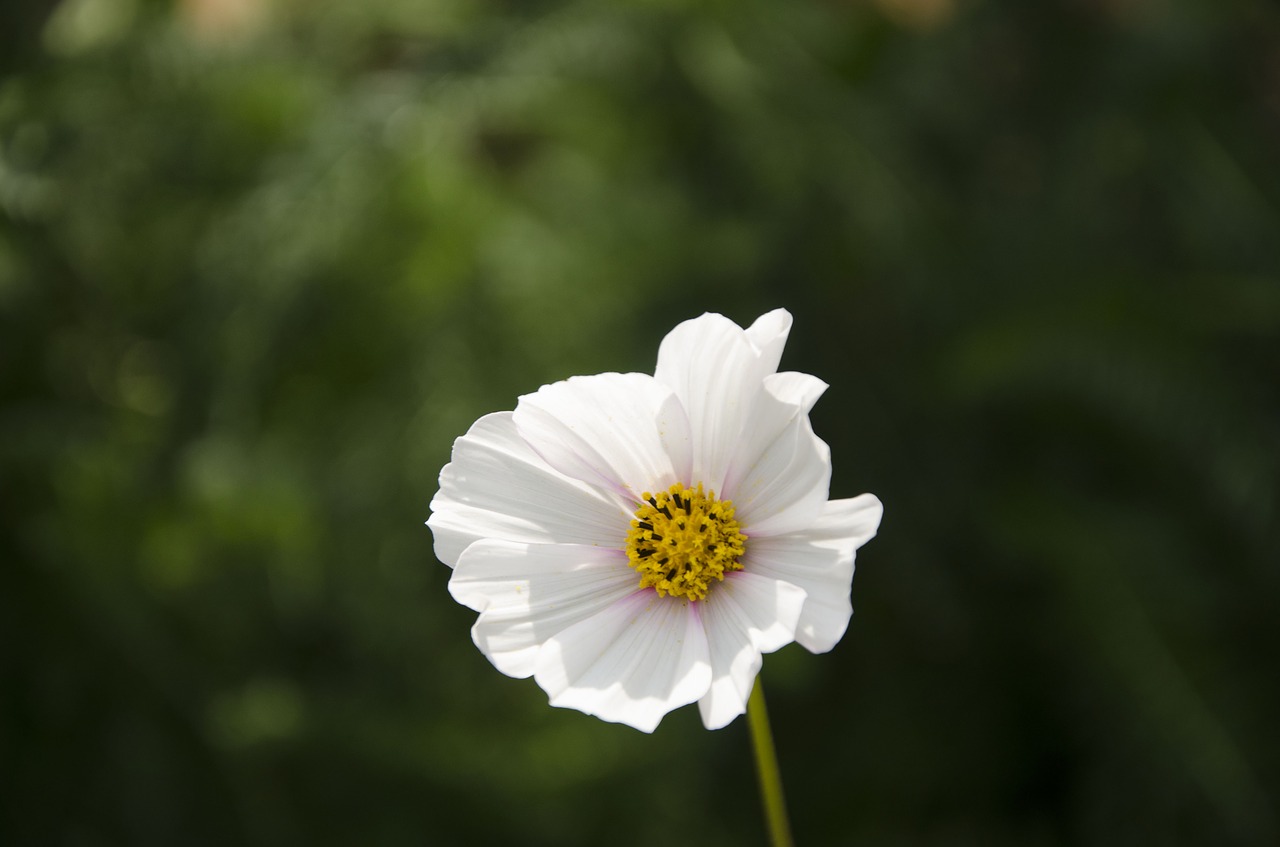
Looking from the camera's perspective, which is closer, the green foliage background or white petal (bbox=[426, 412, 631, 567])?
white petal (bbox=[426, 412, 631, 567])

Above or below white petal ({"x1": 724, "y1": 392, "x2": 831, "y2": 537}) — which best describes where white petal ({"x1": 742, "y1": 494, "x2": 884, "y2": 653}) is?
below

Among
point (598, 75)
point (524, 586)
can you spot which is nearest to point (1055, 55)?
point (598, 75)

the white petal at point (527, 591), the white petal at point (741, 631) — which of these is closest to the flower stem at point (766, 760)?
the white petal at point (741, 631)

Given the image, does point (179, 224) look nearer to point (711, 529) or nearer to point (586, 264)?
point (586, 264)

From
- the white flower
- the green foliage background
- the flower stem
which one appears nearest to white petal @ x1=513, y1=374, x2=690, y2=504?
the white flower

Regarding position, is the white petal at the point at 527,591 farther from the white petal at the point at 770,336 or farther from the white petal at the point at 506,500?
the white petal at the point at 770,336

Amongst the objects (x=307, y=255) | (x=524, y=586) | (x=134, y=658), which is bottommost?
(x=524, y=586)

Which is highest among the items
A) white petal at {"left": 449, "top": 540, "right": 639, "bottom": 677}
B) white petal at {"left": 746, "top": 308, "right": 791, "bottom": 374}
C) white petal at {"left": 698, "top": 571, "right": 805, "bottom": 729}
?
white petal at {"left": 746, "top": 308, "right": 791, "bottom": 374}

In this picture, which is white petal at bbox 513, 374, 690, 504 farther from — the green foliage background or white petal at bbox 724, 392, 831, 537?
the green foliage background
